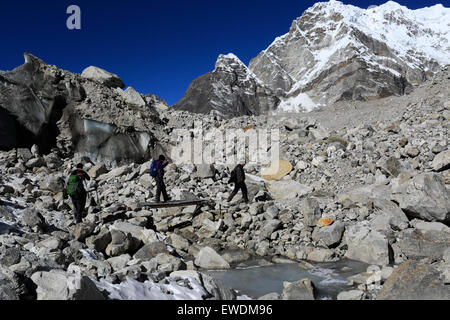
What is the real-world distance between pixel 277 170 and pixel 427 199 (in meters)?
6.29

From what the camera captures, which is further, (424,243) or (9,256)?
(424,243)

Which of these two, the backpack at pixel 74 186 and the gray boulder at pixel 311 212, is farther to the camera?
the gray boulder at pixel 311 212

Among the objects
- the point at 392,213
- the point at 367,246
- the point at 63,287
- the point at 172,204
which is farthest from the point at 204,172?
the point at 63,287

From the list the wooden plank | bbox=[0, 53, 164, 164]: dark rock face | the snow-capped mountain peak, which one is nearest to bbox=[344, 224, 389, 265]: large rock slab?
the wooden plank

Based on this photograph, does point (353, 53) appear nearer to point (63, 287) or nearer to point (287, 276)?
point (287, 276)

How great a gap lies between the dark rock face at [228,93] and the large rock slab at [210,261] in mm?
60474

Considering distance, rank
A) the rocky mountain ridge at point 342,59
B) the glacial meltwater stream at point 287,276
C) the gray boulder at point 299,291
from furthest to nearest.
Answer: the rocky mountain ridge at point 342,59, the glacial meltwater stream at point 287,276, the gray boulder at point 299,291

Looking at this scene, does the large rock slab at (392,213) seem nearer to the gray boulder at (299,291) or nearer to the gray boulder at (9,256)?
the gray boulder at (299,291)

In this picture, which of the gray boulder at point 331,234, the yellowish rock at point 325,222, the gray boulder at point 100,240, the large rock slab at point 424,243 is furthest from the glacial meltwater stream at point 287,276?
the gray boulder at point 100,240

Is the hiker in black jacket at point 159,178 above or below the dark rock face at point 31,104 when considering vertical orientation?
below

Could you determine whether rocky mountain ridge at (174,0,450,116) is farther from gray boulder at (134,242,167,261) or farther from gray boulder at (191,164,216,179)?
gray boulder at (134,242,167,261)

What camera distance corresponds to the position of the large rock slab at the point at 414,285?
422 centimetres

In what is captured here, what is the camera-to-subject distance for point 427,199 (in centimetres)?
733

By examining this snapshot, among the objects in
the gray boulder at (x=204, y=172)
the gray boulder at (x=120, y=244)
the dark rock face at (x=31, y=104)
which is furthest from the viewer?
the dark rock face at (x=31, y=104)
